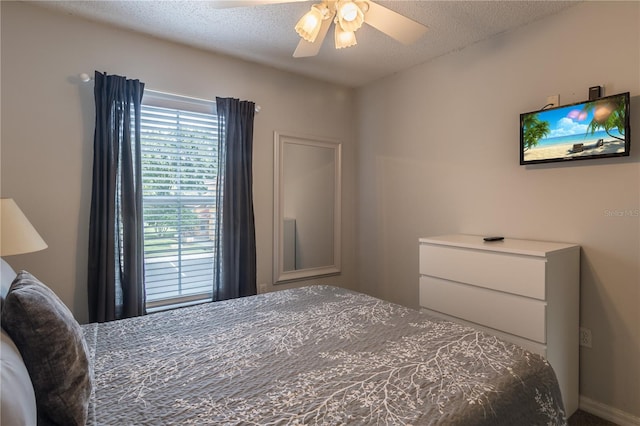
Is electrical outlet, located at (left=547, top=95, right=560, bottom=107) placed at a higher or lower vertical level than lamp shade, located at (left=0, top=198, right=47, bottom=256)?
higher

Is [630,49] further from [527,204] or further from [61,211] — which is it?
[61,211]

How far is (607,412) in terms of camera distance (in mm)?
2104

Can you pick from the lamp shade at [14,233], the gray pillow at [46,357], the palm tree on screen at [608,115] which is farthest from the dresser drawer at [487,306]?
the lamp shade at [14,233]

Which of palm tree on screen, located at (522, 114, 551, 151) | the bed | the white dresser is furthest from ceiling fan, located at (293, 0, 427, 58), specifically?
the bed

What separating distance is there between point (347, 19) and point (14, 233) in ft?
6.26

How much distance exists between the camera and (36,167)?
2.26m

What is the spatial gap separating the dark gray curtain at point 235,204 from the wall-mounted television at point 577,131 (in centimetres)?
213

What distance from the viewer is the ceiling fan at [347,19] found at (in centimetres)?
170

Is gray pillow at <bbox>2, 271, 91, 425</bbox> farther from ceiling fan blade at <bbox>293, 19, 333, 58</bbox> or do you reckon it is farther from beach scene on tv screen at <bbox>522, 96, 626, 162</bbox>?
beach scene on tv screen at <bbox>522, 96, 626, 162</bbox>

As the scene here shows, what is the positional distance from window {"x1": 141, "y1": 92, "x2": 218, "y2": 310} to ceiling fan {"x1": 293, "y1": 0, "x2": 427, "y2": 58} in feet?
4.71

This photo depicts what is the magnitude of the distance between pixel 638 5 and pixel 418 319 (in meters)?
2.14

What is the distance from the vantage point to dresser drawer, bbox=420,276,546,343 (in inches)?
76.9

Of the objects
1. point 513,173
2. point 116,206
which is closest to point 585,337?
point 513,173

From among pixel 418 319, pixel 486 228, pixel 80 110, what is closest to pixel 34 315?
pixel 418 319
